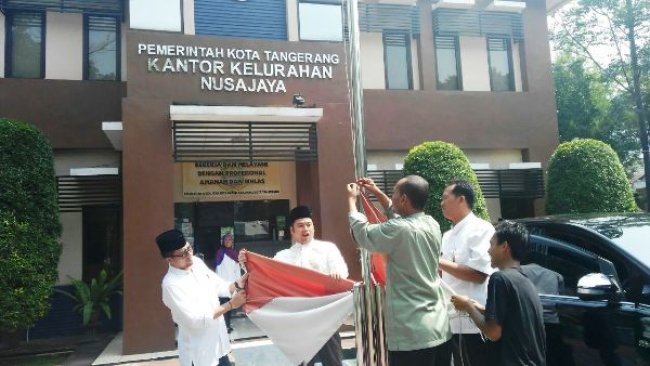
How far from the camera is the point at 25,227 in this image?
6773mm

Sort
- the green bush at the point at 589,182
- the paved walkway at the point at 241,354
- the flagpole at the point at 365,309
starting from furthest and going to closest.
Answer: the green bush at the point at 589,182
the paved walkway at the point at 241,354
the flagpole at the point at 365,309

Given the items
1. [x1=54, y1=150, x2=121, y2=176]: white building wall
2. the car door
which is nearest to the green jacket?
the car door

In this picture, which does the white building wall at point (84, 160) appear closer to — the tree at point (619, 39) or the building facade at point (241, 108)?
the building facade at point (241, 108)

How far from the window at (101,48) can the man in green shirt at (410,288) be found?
8387mm

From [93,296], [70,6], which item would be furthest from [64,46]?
[93,296]

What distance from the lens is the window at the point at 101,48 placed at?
374 inches

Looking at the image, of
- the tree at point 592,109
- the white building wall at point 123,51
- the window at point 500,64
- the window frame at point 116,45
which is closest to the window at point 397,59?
the window at point 500,64

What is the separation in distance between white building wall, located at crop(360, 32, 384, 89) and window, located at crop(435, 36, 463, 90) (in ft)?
4.44

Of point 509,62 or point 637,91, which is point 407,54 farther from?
point 637,91

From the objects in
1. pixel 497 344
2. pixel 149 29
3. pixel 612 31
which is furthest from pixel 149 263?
pixel 612 31

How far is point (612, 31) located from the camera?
13945 millimetres

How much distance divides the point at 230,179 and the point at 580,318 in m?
7.06

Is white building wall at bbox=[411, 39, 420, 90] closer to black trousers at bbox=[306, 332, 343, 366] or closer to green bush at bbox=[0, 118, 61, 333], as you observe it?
green bush at bbox=[0, 118, 61, 333]

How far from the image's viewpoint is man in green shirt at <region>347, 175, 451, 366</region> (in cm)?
266
